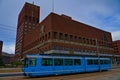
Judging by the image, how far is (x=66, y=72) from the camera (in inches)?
832

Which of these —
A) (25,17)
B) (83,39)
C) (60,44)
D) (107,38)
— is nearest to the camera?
(60,44)

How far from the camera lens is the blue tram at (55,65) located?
59.2 feet

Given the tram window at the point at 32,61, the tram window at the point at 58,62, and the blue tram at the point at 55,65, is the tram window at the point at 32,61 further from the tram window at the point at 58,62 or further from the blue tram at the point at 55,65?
the tram window at the point at 58,62

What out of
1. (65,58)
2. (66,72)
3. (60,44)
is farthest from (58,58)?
(60,44)

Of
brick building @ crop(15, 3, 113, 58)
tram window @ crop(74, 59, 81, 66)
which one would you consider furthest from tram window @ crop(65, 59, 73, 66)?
brick building @ crop(15, 3, 113, 58)

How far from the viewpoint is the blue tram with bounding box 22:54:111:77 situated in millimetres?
18031

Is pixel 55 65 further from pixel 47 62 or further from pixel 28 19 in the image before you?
pixel 28 19

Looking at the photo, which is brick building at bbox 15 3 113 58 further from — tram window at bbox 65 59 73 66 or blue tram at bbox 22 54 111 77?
tram window at bbox 65 59 73 66

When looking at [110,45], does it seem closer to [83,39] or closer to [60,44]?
[83,39]

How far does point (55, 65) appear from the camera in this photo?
19969 millimetres

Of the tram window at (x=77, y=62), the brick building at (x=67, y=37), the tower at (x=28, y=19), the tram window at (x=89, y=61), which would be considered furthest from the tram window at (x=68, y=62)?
the tower at (x=28, y=19)

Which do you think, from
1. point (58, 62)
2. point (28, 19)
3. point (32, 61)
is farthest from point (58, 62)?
point (28, 19)

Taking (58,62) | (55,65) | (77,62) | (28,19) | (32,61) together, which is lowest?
(55,65)

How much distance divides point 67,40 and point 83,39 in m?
10.5
